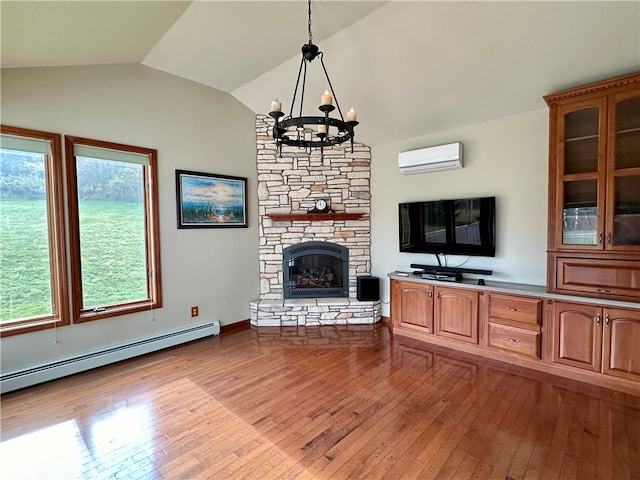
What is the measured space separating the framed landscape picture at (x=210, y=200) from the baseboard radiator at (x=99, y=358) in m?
1.27

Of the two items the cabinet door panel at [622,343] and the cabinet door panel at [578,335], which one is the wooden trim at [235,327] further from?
the cabinet door panel at [622,343]

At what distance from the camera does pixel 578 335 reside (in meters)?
2.73

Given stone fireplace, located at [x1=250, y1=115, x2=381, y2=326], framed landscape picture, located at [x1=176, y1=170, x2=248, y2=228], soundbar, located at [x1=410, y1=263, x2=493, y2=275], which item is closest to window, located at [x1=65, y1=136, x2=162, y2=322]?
framed landscape picture, located at [x1=176, y1=170, x2=248, y2=228]

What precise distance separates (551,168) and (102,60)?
166 inches

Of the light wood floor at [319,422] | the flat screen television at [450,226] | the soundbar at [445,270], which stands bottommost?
the light wood floor at [319,422]

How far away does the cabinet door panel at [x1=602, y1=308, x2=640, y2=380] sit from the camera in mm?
2479

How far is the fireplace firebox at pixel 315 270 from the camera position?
459 cm

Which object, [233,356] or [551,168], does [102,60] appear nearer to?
[233,356]

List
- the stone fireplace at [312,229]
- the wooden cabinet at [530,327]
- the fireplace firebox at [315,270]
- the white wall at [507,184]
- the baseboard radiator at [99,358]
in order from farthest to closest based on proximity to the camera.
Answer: the fireplace firebox at [315,270] → the stone fireplace at [312,229] → the white wall at [507,184] → the baseboard radiator at [99,358] → the wooden cabinet at [530,327]

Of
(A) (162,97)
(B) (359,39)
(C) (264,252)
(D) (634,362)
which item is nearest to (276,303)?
(C) (264,252)

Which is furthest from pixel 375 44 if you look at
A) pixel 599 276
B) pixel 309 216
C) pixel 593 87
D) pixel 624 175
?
pixel 599 276

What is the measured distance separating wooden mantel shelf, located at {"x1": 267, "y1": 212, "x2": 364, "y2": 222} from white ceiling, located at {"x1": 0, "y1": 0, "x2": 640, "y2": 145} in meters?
1.50

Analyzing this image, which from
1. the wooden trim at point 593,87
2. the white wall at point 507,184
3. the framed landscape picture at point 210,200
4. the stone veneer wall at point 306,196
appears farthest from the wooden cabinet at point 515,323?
the framed landscape picture at point 210,200

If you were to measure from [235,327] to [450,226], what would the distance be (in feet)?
9.96
